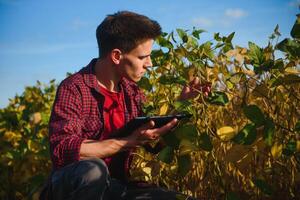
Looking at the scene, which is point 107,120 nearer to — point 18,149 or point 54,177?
point 54,177

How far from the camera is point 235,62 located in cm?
236

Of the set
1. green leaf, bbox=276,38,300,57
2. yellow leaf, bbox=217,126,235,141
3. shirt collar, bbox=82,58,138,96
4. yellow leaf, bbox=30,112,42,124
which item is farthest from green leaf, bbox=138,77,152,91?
yellow leaf, bbox=30,112,42,124

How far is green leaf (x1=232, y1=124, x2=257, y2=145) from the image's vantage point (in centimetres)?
154

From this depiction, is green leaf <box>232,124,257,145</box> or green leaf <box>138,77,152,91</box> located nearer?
green leaf <box>232,124,257,145</box>

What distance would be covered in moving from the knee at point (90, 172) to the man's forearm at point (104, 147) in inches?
2.4

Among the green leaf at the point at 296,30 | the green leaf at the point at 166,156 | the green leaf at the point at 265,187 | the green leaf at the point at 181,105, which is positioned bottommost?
the green leaf at the point at 265,187

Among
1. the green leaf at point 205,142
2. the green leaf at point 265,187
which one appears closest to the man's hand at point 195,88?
the green leaf at point 205,142

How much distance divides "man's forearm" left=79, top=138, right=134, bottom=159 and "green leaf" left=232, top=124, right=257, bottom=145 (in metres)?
0.52

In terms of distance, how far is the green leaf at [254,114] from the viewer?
4.95ft

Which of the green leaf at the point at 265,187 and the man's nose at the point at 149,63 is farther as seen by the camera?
the man's nose at the point at 149,63

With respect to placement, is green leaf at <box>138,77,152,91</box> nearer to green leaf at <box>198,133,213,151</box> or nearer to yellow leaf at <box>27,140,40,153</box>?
green leaf at <box>198,133,213,151</box>

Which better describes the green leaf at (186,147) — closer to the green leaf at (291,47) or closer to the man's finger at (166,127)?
the man's finger at (166,127)

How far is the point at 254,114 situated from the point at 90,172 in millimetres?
694

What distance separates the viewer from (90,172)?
1815 millimetres
